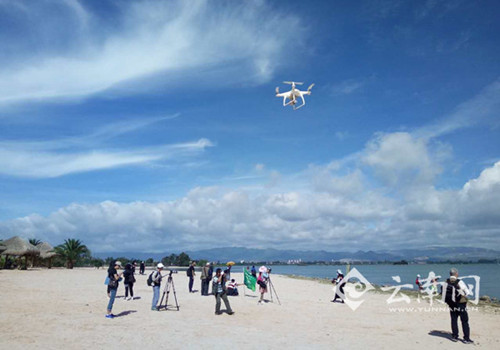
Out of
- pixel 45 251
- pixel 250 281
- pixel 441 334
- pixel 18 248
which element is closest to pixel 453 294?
pixel 441 334

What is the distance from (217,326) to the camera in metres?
12.1

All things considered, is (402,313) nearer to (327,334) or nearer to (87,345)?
(327,334)

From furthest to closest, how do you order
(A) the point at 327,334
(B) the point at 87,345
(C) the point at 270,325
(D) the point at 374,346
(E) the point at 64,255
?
(E) the point at 64,255, (C) the point at 270,325, (A) the point at 327,334, (D) the point at 374,346, (B) the point at 87,345

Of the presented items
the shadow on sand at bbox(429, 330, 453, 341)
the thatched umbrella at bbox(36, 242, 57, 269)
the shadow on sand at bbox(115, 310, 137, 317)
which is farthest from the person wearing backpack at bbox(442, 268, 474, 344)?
the thatched umbrella at bbox(36, 242, 57, 269)

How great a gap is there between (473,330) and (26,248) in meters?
45.7

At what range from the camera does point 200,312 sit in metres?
14.9

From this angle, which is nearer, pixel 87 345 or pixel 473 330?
pixel 87 345

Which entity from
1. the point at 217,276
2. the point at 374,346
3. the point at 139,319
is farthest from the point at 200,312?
the point at 374,346

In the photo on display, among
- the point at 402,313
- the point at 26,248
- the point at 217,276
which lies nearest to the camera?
the point at 217,276

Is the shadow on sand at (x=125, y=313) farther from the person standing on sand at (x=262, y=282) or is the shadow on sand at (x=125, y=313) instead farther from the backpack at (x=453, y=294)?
the backpack at (x=453, y=294)

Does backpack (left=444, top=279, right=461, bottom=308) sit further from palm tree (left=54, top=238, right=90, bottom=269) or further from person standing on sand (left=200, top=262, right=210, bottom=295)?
palm tree (left=54, top=238, right=90, bottom=269)

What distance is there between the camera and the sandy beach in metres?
9.90

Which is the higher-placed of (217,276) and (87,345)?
(217,276)

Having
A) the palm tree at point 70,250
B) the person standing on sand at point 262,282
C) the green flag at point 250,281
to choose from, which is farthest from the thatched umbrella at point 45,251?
the person standing on sand at point 262,282
